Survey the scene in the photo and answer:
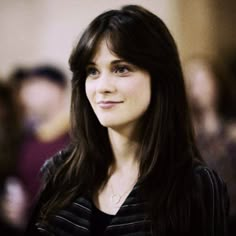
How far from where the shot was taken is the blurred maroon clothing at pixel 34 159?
9.95 feet

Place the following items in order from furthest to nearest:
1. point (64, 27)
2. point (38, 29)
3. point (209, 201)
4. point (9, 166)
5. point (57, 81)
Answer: point (38, 29)
point (64, 27)
point (57, 81)
point (9, 166)
point (209, 201)

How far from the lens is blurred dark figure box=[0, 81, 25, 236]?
3141mm

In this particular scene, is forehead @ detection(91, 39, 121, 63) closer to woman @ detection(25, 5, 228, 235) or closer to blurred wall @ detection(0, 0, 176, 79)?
woman @ detection(25, 5, 228, 235)

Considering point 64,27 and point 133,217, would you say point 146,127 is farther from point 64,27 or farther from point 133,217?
point 64,27

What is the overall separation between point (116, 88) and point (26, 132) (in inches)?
82.0

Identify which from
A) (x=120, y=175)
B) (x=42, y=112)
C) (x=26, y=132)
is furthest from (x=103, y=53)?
(x=42, y=112)

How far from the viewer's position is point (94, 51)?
1.47 m

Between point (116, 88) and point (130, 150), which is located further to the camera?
point (130, 150)

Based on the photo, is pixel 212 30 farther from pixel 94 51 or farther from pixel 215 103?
pixel 94 51

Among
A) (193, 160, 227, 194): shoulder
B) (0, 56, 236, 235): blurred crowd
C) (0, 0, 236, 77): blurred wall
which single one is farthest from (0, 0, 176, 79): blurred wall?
(193, 160, 227, 194): shoulder

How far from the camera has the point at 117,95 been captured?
1457 millimetres

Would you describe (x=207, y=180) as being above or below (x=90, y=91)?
below

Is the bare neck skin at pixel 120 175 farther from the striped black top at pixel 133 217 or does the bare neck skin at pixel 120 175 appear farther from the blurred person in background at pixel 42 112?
the blurred person in background at pixel 42 112

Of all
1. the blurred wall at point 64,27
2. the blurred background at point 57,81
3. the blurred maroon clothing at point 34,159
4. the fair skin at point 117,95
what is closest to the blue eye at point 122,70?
the fair skin at point 117,95
